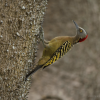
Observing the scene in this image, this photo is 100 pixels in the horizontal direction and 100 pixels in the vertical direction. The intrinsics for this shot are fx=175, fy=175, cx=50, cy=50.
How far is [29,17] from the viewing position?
2.33m

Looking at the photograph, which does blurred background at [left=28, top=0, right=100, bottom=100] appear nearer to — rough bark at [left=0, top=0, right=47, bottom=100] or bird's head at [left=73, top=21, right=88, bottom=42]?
bird's head at [left=73, top=21, right=88, bottom=42]

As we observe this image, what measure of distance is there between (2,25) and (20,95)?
0.98 m

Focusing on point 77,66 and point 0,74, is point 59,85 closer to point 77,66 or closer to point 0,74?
point 77,66

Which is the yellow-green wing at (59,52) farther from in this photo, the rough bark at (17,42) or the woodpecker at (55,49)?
the rough bark at (17,42)

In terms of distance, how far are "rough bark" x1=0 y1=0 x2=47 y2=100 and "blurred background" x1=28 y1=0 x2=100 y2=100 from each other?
4.61 metres

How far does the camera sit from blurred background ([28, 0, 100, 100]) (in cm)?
703

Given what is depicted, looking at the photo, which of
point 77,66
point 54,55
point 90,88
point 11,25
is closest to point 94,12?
point 77,66

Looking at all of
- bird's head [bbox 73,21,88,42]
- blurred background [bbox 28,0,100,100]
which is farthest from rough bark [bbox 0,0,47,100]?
blurred background [bbox 28,0,100,100]

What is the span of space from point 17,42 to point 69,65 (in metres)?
5.18

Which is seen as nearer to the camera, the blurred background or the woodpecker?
the woodpecker

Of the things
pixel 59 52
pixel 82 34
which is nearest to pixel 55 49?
pixel 59 52

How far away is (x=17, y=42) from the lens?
226 centimetres

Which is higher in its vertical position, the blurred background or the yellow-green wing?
the yellow-green wing

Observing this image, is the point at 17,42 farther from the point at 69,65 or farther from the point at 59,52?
the point at 69,65
